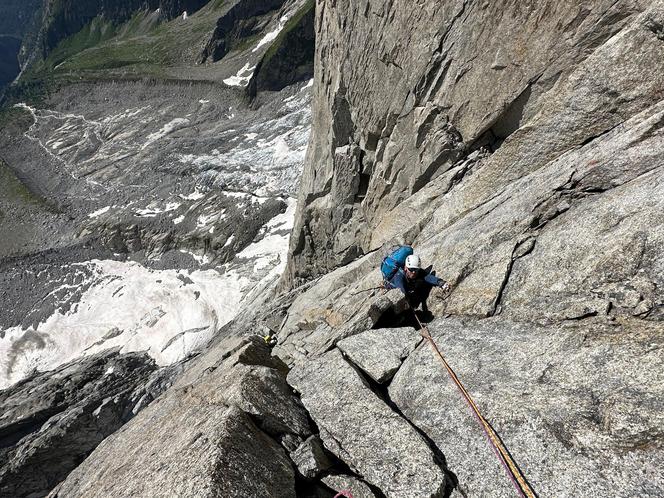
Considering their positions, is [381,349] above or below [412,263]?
below

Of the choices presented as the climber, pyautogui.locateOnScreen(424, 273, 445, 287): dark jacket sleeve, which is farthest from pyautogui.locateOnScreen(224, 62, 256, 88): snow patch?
pyautogui.locateOnScreen(424, 273, 445, 287): dark jacket sleeve

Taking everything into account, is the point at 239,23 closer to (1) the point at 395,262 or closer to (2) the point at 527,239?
(1) the point at 395,262

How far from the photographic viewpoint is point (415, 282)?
12.2 m

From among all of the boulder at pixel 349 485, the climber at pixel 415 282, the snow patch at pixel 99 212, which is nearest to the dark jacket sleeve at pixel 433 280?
the climber at pixel 415 282

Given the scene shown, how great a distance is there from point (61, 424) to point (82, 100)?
5833 inches

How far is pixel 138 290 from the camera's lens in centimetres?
5438

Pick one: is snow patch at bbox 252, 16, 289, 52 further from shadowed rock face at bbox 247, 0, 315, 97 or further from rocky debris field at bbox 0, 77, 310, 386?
rocky debris field at bbox 0, 77, 310, 386

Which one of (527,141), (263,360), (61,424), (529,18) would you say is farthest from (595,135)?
(61,424)

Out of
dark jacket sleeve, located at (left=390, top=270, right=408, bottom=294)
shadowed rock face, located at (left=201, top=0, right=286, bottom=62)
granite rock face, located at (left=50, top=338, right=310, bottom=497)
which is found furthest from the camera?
shadowed rock face, located at (left=201, top=0, right=286, bottom=62)

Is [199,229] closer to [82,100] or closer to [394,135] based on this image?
[394,135]

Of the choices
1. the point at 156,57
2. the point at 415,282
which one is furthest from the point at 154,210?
the point at 156,57

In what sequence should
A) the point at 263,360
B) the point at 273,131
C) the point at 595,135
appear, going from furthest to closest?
the point at 273,131
the point at 263,360
the point at 595,135

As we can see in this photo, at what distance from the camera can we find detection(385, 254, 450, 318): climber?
1162 cm

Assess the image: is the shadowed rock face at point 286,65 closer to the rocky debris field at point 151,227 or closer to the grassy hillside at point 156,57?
the rocky debris field at point 151,227
